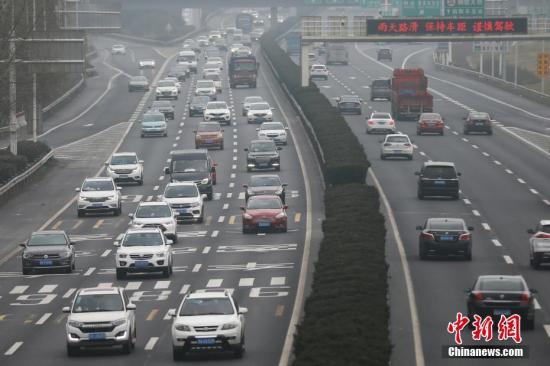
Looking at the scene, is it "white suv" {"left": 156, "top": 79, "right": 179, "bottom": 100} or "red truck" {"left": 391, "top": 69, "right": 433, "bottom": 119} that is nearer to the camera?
"red truck" {"left": 391, "top": 69, "right": 433, "bottom": 119}

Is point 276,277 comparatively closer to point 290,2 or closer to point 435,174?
point 435,174

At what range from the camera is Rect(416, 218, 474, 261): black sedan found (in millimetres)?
50719

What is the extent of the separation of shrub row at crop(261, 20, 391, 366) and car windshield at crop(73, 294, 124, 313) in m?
4.34

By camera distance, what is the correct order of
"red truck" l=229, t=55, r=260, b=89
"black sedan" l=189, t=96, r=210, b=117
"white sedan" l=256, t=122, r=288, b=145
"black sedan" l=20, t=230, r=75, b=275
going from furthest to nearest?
"red truck" l=229, t=55, r=260, b=89, "black sedan" l=189, t=96, r=210, b=117, "white sedan" l=256, t=122, r=288, b=145, "black sedan" l=20, t=230, r=75, b=275

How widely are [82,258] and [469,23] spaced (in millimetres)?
58133

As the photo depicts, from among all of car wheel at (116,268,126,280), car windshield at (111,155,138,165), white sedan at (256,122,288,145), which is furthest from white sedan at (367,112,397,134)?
car wheel at (116,268,126,280)

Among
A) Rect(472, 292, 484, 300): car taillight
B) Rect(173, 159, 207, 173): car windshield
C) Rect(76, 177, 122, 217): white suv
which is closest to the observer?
Rect(472, 292, 484, 300): car taillight

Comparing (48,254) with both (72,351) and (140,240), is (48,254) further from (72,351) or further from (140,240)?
(72,351)

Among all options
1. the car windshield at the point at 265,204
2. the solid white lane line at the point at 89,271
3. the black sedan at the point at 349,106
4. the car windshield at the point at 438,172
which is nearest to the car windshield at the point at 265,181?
the car windshield at the point at 438,172

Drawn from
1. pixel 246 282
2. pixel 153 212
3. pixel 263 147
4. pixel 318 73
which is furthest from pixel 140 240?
pixel 318 73

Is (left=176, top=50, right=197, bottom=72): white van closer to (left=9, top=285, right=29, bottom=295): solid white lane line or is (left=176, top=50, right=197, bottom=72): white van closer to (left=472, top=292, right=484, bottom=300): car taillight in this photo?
(left=9, top=285, right=29, bottom=295): solid white lane line

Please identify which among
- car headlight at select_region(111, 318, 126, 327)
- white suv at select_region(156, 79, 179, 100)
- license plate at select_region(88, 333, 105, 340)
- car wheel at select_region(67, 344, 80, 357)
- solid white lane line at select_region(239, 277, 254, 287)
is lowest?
solid white lane line at select_region(239, 277, 254, 287)

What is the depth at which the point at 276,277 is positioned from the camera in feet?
160

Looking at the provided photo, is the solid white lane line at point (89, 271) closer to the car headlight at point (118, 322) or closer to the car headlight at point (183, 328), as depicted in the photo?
the car headlight at point (118, 322)
